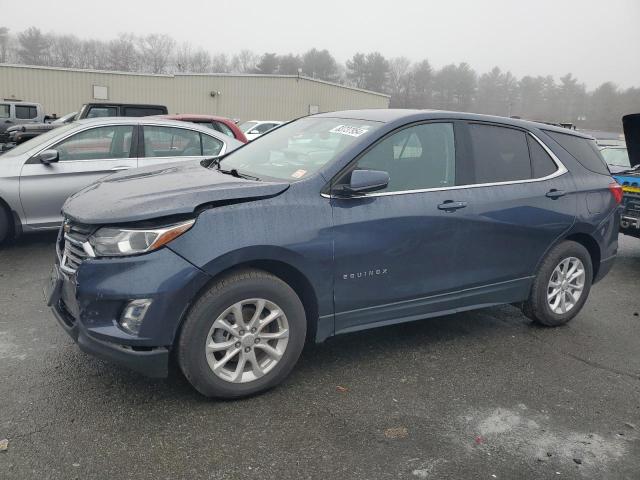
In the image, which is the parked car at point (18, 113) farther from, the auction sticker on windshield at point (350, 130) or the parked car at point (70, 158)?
the auction sticker on windshield at point (350, 130)

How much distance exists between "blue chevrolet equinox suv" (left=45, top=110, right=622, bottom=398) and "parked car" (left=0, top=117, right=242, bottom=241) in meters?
2.73

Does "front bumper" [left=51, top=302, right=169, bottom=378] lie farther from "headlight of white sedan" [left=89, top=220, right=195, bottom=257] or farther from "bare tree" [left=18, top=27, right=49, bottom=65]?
"bare tree" [left=18, top=27, right=49, bottom=65]

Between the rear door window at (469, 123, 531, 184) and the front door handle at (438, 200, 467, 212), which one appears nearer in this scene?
the front door handle at (438, 200, 467, 212)

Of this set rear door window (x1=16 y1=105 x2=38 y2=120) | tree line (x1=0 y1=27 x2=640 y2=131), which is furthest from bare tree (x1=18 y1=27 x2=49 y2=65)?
rear door window (x1=16 y1=105 x2=38 y2=120)

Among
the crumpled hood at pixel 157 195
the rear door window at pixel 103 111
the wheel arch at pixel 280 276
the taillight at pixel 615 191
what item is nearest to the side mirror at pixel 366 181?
the crumpled hood at pixel 157 195

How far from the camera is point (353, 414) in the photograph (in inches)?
123

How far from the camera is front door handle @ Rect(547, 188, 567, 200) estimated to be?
14.3 feet

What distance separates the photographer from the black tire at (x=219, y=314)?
9.68 ft

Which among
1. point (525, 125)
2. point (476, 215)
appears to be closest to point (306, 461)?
point (476, 215)

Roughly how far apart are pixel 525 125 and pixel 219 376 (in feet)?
10.5

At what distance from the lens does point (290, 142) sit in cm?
407

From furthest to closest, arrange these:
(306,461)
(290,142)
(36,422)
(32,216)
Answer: (32,216)
(290,142)
(36,422)
(306,461)

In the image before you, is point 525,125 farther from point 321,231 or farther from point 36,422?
point 36,422

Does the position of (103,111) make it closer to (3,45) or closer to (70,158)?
(70,158)
